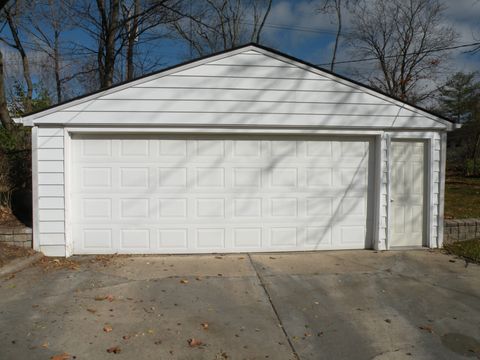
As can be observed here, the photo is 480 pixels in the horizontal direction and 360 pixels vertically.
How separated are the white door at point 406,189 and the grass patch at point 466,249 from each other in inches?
27.9

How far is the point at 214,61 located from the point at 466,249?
5596mm

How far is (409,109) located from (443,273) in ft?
9.57

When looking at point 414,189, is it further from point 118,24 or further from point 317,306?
point 118,24

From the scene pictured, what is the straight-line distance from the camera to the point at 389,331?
151 inches

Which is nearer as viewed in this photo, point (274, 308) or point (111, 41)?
point (274, 308)

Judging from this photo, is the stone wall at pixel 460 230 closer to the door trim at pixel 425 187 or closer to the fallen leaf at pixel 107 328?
the door trim at pixel 425 187

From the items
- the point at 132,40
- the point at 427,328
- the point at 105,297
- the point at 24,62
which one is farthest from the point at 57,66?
the point at 427,328

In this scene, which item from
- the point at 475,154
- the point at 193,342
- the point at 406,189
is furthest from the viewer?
the point at 475,154

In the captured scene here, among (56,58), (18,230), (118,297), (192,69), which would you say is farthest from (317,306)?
(56,58)

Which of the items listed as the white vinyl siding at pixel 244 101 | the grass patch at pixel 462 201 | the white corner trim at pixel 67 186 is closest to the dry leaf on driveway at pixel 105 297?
→ the white corner trim at pixel 67 186

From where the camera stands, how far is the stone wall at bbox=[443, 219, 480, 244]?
24.1 ft

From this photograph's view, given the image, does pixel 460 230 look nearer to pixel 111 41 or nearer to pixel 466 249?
pixel 466 249

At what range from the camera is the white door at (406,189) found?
702 centimetres

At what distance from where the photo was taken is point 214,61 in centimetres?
648
